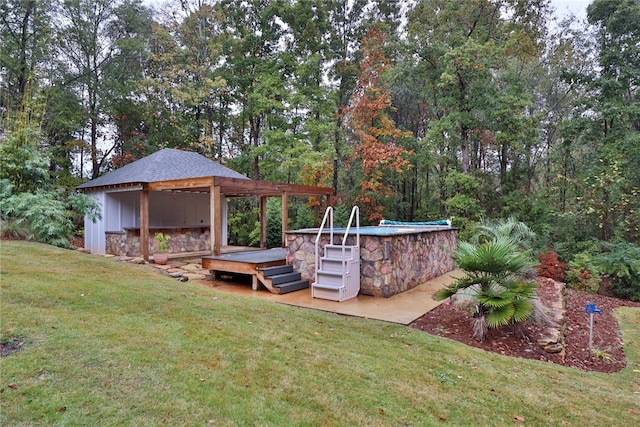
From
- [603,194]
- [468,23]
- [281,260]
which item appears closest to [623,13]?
[468,23]

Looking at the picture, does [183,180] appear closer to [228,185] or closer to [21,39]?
[228,185]

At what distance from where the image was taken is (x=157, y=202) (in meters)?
12.6

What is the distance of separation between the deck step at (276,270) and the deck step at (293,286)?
0.32m

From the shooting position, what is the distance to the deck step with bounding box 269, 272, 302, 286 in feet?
21.9

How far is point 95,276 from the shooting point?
17.1 feet

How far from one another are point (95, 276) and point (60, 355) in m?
2.93

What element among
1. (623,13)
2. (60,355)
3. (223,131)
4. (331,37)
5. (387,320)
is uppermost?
(331,37)

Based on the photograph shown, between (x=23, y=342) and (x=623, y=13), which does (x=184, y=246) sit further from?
(x=623, y=13)

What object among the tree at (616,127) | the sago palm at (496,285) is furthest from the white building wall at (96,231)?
the tree at (616,127)

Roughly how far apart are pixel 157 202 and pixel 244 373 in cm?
1119

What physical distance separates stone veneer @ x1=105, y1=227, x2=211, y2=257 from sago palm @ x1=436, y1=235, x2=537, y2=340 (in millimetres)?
9043

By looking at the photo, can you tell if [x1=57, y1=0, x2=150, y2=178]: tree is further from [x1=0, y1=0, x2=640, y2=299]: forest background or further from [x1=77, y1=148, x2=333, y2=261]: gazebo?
[x1=77, y1=148, x2=333, y2=261]: gazebo

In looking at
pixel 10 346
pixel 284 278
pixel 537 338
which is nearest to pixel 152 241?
pixel 284 278

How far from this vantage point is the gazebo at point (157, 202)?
972 cm
